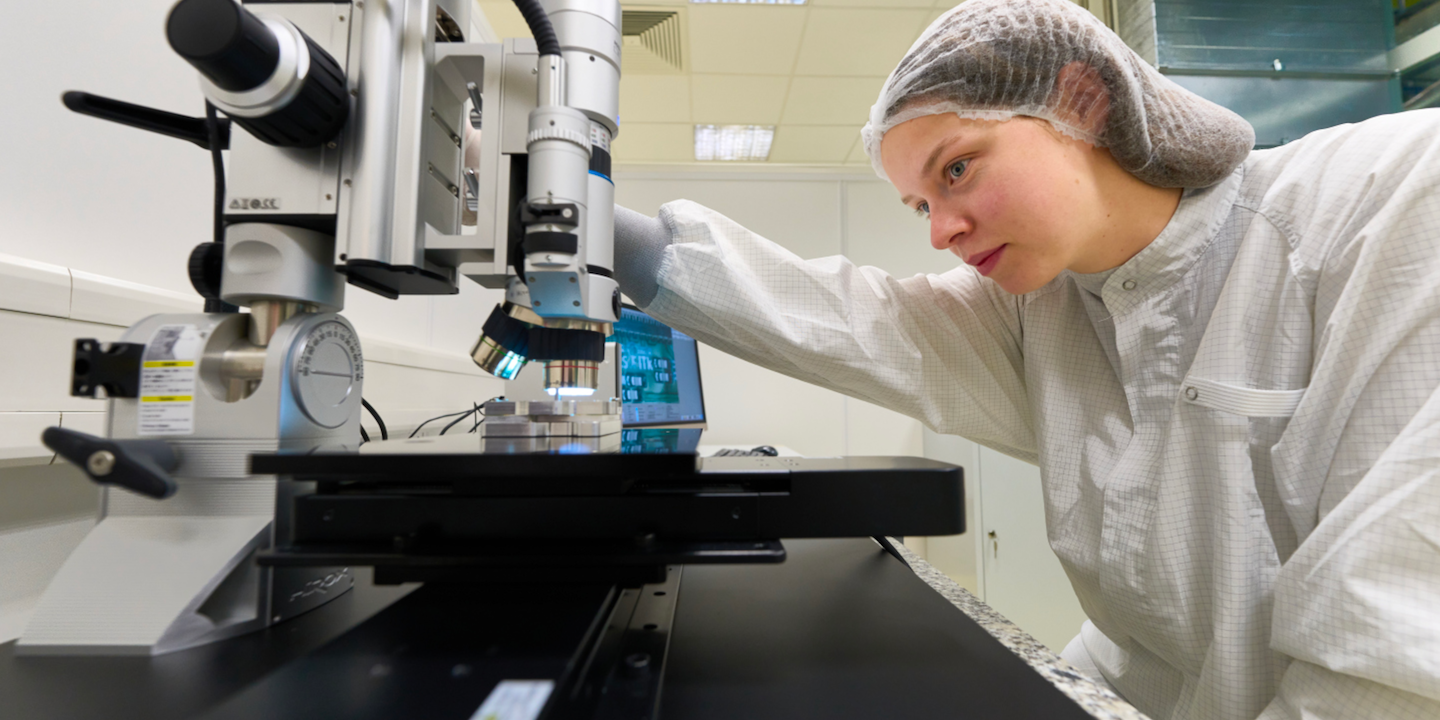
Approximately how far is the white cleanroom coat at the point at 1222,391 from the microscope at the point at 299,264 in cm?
28

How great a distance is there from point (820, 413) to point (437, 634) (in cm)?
284

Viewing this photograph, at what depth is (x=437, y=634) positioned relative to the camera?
357 millimetres

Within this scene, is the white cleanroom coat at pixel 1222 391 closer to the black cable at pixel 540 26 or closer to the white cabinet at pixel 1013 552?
the black cable at pixel 540 26

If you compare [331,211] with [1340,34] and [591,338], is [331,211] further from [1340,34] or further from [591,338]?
[1340,34]

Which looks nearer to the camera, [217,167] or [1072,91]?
[217,167]

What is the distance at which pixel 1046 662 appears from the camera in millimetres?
406

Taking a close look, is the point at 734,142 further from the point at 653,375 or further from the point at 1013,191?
the point at 1013,191

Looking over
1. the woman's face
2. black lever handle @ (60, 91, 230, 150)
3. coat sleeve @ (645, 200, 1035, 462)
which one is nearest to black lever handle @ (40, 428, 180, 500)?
black lever handle @ (60, 91, 230, 150)

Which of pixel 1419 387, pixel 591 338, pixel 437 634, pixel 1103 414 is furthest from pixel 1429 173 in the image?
pixel 437 634

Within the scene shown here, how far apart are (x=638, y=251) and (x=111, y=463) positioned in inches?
20.7

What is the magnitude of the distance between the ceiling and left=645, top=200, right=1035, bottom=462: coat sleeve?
1.81 meters

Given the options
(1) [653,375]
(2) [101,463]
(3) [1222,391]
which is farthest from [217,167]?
(1) [653,375]

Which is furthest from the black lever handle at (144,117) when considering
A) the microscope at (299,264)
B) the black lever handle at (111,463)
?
the black lever handle at (111,463)

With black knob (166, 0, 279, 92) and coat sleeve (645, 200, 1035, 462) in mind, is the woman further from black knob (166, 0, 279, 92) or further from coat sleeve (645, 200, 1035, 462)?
black knob (166, 0, 279, 92)
